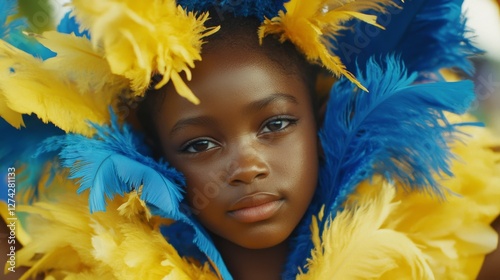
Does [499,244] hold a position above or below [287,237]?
below

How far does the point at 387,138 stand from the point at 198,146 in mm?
389

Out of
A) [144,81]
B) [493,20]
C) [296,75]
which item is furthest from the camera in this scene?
[493,20]

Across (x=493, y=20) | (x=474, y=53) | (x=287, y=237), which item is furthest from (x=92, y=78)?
(x=493, y=20)

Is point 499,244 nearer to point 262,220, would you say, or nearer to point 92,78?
point 262,220

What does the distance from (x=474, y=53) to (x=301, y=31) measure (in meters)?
0.41

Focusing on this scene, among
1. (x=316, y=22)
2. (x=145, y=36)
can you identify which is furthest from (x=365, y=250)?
(x=145, y=36)

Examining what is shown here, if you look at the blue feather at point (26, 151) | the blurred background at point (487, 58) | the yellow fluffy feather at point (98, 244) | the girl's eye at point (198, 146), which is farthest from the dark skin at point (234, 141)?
the blurred background at point (487, 58)

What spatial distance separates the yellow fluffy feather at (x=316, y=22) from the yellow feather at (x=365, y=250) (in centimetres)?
25

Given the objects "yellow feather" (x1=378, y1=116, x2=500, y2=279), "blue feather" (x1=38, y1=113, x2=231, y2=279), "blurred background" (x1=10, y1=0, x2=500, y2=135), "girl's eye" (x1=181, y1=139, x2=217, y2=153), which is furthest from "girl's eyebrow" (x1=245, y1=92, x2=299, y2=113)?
"blurred background" (x1=10, y1=0, x2=500, y2=135)

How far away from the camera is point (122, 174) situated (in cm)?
115

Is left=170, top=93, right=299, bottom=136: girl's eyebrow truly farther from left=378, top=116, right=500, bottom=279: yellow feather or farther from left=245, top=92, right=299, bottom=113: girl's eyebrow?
left=378, top=116, right=500, bottom=279: yellow feather

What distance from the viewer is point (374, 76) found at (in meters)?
1.24

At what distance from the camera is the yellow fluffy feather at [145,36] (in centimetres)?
91

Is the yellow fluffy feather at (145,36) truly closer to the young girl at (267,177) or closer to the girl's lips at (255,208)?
the young girl at (267,177)
